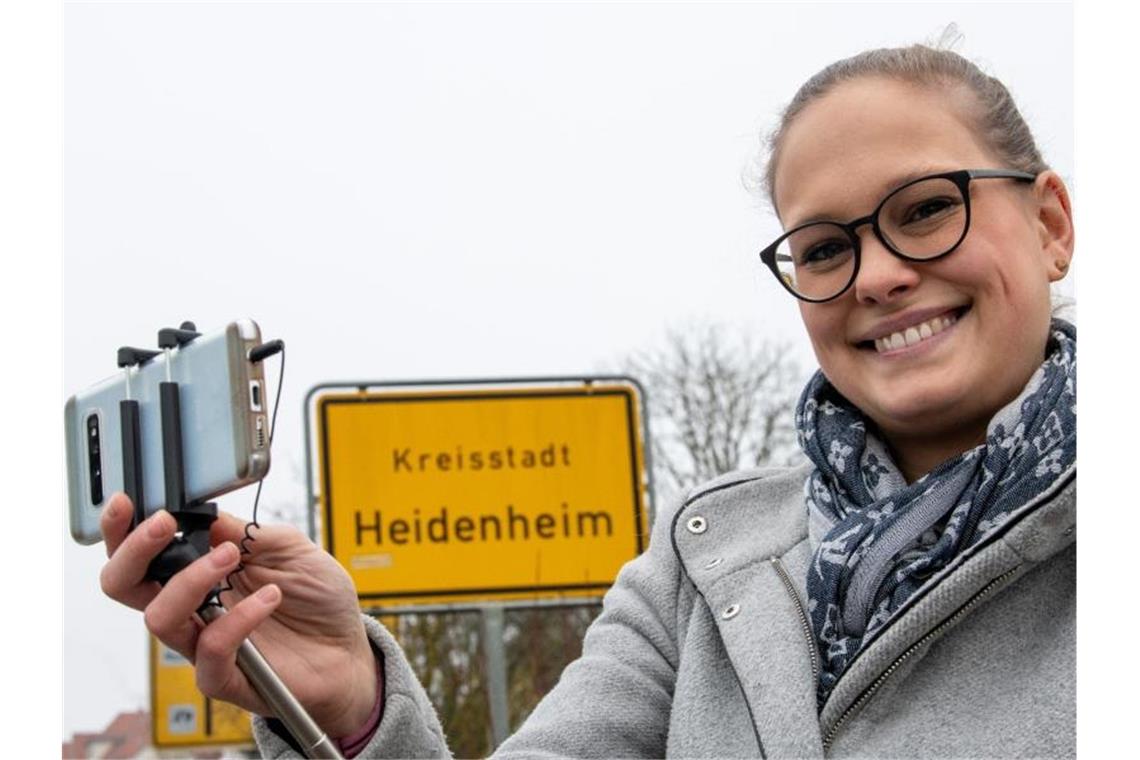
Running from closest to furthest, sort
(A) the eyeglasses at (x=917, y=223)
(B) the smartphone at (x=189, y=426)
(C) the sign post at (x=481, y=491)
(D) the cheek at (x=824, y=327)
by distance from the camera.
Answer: (B) the smartphone at (x=189, y=426), (A) the eyeglasses at (x=917, y=223), (D) the cheek at (x=824, y=327), (C) the sign post at (x=481, y=491)

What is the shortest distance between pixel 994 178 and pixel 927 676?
2.11 feet

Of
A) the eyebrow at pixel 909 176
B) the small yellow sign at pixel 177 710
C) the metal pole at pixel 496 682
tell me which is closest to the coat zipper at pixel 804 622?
the eyebrow at pixel 909 176

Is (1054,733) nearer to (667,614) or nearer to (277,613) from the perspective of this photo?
(667,614)

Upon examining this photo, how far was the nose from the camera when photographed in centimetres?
209

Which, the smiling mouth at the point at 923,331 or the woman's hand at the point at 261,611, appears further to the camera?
the smiling mouth at the point at 923,331

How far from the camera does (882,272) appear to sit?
6.88 ft

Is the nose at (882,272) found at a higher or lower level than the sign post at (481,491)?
higher

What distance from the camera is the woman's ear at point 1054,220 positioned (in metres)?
2.20

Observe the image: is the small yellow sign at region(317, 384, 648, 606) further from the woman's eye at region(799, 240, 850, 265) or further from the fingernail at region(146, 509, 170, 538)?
the fingernail at region(146, 509, 170, 538)

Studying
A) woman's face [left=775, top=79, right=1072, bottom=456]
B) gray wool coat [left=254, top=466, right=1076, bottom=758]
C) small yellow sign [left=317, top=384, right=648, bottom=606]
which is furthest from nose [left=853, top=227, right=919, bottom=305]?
small yellow sign [left=317, top=384, right=648, bottom=606]

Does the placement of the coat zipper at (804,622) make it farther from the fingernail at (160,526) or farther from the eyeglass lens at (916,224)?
the fingernail at (160,526)

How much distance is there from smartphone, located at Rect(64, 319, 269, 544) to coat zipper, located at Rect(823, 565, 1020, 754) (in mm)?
810

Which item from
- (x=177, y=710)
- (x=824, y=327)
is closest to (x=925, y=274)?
(x=824, y=327)

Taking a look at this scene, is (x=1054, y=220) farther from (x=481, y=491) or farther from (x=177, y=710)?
(x=177, y=710)
